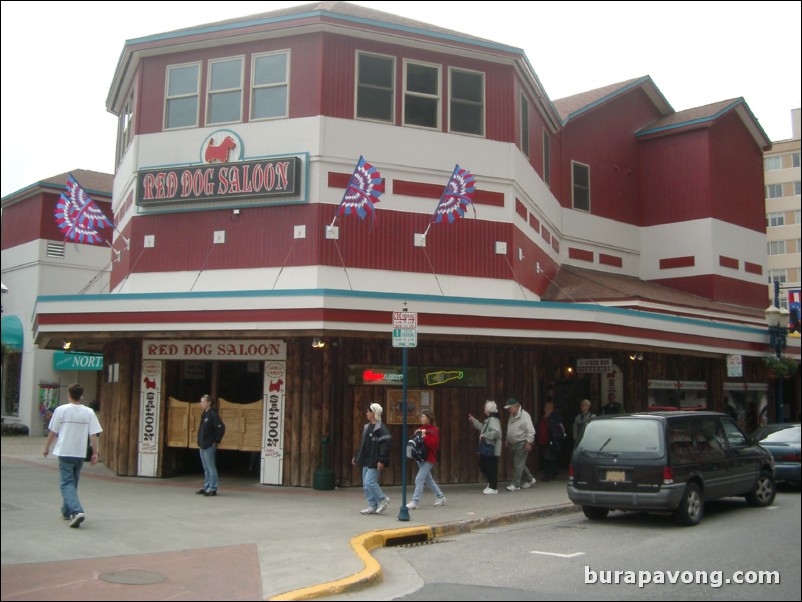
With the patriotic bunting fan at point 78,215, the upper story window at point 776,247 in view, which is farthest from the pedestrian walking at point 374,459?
the upper story window at point 776,247

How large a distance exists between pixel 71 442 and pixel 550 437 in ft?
34.6

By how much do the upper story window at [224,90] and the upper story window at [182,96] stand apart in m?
0.36

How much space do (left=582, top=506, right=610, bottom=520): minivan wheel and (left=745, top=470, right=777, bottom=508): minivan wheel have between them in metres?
2.63

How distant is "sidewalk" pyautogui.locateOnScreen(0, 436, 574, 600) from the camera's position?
26.4ft

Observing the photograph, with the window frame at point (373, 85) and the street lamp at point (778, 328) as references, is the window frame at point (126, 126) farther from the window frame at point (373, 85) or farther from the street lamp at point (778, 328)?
the street lamp at point (778, 328)

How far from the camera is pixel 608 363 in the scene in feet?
66.3

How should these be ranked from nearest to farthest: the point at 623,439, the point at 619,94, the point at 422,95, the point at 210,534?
the point at 210,534 → the point at 623,439 → the point at 422,95 → the point at 619,94

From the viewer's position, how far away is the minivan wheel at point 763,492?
1366 cm

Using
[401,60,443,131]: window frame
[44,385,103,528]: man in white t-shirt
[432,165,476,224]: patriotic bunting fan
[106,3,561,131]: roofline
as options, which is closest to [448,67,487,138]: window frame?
[401,60,443,131]: window frame

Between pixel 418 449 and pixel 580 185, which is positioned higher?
pixel 580 185

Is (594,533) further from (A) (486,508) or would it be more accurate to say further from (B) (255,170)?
(B) (255,170)

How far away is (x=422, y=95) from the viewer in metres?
18.8

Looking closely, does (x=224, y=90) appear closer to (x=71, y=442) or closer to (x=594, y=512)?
(x=71, y=442)

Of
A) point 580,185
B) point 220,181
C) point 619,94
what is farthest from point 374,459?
point 619,94
